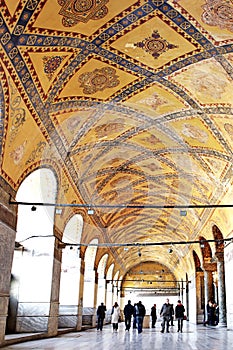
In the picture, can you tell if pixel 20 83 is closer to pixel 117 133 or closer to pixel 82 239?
pixel 117 133

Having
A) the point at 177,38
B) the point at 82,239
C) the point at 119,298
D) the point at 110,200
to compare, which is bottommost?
the point at 119,298

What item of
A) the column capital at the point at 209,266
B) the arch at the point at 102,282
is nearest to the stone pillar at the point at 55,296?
the column capital at the point at 209,266

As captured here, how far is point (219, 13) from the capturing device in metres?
7.38

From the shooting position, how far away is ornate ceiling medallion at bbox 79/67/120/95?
29.9 ft

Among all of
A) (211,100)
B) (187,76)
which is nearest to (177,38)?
(187,76)

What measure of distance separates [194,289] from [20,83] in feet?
67.5

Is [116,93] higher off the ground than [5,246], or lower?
higher

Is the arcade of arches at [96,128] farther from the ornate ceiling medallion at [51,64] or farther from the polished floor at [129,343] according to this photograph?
the polished floor at [129,343]

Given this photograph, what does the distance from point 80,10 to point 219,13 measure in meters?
2.46

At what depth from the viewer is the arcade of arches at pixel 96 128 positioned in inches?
301

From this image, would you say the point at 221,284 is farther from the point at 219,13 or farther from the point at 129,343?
the point at 219,13

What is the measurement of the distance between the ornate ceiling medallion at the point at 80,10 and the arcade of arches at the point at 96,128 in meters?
0.02

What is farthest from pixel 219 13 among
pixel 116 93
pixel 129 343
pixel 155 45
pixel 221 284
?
pixel 221 284

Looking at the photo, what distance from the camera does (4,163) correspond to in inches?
347
